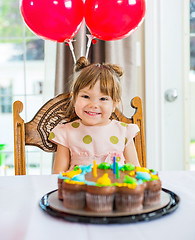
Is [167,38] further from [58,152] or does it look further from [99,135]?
[58,152]

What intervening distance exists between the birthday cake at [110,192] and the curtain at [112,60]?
1328mm

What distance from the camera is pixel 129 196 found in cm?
62

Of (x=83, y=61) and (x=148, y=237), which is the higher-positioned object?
(x=83, y=61)

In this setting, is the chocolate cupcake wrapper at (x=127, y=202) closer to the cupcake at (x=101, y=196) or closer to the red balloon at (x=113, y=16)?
the cupcake at (x=101, y=196)

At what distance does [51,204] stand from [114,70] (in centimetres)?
79

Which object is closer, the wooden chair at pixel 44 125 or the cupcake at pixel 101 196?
the cupcake at pixel 101 196

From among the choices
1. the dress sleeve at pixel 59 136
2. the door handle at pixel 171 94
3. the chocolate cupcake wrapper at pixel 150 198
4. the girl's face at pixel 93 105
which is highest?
the door handle at pixel 171 94

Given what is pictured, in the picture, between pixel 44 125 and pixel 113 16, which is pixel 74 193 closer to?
pixel 44 125

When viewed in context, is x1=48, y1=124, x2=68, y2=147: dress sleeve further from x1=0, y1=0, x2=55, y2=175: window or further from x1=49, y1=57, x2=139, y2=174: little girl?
x1=0, y1=0, x2=55, y2=175: window

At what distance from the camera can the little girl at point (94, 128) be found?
49.6 inches

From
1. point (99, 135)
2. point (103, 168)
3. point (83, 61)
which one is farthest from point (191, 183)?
point (83, 61)

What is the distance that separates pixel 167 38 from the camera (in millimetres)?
2064

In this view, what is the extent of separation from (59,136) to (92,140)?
0.46 ft

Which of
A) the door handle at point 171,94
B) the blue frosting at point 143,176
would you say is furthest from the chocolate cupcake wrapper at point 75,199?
the door handle at point 171,94
